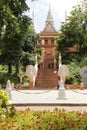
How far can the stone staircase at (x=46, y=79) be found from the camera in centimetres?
3211

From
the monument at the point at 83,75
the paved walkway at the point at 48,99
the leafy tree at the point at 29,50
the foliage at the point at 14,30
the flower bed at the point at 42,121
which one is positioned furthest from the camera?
the leafy tree at the point at 29,50

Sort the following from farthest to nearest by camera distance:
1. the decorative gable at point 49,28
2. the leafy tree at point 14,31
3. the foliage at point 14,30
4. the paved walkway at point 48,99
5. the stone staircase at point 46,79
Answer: the decorative gable at point 49,28
the stone staircase at point 46,79
the leafy tree at point 14,31
the foliage at point 14,30
the paved walkway at point 48,99

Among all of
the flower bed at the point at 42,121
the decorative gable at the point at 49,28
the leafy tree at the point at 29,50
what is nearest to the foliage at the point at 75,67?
the leafy tree at the point at 29,50

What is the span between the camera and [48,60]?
4459 centimetres

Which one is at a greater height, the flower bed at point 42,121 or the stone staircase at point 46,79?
the flower bed at point 42,121

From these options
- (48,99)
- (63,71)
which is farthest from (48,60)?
(48,99)

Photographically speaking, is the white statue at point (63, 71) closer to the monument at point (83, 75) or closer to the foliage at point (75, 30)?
the monument at point (83, 75)

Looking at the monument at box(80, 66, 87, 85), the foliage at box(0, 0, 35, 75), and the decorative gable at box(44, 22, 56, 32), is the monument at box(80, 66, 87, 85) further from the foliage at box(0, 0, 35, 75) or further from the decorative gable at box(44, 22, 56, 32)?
the decorative gable at box(44, 22, 56, 32)

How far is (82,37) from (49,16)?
63.8 feet

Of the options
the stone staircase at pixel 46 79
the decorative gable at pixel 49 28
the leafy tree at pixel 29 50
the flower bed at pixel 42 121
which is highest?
the decorative gable at pixel 49 28

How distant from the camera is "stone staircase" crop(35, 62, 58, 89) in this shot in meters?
32.1

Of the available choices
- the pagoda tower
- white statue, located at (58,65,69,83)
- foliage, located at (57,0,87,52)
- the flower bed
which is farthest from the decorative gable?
the flower bed

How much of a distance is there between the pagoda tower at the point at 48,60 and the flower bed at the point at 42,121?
868 inches

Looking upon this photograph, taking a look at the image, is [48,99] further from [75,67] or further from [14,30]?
[75,67]
